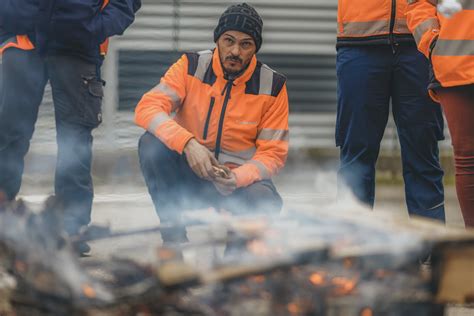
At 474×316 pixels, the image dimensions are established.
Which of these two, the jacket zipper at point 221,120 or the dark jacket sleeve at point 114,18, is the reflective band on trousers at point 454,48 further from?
the dark jacket sleeve at point 114,18

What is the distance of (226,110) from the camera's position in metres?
5.72

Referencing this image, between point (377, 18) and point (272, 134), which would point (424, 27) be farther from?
point (272, 134)

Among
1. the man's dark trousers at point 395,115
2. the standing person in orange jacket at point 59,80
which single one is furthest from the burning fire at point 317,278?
the standing person in orange jacket at point 59,80

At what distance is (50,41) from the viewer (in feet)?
19.8

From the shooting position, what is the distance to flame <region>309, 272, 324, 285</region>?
128 inches

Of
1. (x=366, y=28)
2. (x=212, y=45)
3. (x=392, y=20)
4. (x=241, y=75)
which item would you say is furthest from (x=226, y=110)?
(x=212, y=45)

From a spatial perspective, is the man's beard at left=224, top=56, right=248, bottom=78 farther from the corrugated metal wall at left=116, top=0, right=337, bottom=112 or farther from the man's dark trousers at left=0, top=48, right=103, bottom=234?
the corrugated metal wall at left=116, top=0, right=337, bottom=112

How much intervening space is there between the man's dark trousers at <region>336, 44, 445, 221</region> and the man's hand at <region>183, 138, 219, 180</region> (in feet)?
2.88

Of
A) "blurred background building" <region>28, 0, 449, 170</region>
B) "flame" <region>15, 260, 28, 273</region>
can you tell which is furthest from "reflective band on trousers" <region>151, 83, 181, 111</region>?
"blurred background building" <region>28, 0, 449, 170</region>

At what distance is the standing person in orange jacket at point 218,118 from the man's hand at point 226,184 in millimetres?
59

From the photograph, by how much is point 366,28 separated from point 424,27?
0.61 meters

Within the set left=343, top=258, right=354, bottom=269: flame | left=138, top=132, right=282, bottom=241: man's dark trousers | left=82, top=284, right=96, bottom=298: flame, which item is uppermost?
left=343, top=258, right=354, bottom=269: flame

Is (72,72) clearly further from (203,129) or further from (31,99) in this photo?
(203,129)

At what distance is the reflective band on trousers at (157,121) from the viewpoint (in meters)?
5.62
